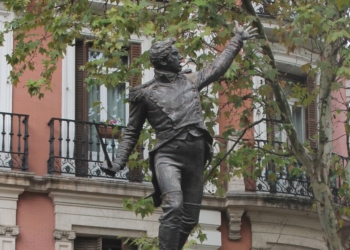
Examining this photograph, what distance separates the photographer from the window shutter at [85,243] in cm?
2278

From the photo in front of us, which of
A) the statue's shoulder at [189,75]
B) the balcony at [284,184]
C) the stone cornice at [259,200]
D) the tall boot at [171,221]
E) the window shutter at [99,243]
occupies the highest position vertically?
the balcony at [284,184]

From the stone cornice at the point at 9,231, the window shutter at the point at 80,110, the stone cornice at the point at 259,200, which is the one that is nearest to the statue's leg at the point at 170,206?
the stone cornice at the point at 9,231

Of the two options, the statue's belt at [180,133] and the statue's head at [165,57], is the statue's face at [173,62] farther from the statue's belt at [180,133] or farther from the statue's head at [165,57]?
the statue's belt at [180,133]

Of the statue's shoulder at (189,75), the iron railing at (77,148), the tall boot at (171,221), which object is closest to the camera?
the tall boot at (171,221)

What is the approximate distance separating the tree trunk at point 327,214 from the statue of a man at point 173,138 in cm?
772

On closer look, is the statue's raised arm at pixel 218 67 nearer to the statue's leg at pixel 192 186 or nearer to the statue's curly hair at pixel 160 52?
the statue's curly hair at pixel 160 52

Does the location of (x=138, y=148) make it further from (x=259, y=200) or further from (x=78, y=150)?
(x=259, y=200)

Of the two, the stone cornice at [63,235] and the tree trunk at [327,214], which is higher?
the stone cornice at [63,235]

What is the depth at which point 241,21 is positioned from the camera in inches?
711

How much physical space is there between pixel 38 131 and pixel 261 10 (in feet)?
14.8

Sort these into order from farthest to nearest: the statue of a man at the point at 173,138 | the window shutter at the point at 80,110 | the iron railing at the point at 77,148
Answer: the window shutter at the point at 80,110, the iron railing at the point at 77,148, the statue of a man at the point at 173,138

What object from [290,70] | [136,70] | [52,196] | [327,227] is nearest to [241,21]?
[136,70]

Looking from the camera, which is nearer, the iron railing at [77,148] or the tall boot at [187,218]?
the tall boot at [187,218]

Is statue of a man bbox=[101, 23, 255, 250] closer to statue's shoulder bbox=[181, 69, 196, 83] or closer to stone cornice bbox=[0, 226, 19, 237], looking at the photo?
statue's shoulder bbox=[181, 69, 196, 83]
